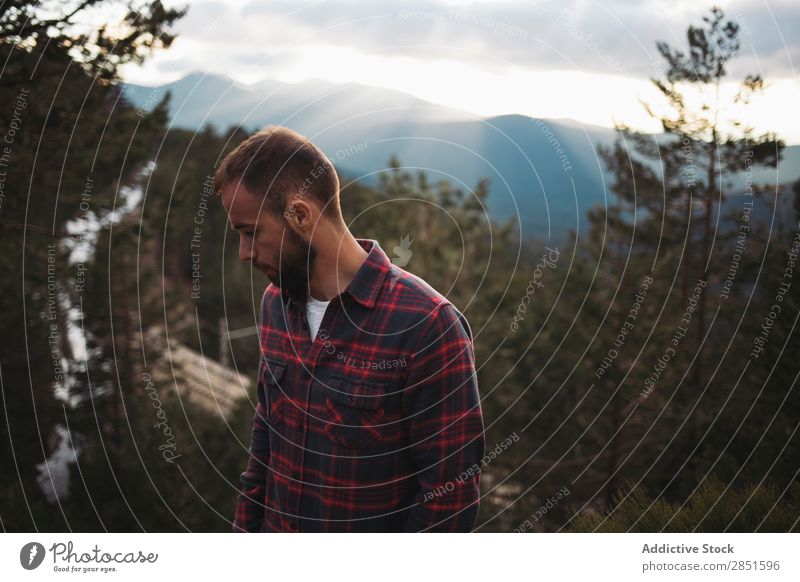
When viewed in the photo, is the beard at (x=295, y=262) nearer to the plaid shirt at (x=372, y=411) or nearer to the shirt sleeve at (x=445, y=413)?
the plaid shirt at (x=372, y=411)

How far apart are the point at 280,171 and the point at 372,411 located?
103 cm

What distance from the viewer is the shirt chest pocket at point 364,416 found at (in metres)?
2.71

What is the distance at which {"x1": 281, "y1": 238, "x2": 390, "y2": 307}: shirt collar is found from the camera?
8.98 ft

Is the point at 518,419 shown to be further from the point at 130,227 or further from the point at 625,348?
the point at 130,227

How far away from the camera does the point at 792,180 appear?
4594mm

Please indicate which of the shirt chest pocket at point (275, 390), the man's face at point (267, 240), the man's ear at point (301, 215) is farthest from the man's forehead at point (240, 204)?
the shirt chest pocket at point (275, 390)

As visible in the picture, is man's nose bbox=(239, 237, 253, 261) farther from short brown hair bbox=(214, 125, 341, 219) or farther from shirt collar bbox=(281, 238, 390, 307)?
shirt collar bbox=(281, 238, 390, 307)

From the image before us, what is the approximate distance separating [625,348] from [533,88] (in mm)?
8845

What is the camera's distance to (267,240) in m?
2.82

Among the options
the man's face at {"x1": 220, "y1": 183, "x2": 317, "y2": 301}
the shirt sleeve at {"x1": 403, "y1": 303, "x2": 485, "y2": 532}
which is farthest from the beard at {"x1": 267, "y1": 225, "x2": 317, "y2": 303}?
the shirt sleeve at {"x1": 403, "y1": 303, "x2": 485, "y2": 532}

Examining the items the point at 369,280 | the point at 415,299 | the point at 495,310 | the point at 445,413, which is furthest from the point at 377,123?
the point at 445,413

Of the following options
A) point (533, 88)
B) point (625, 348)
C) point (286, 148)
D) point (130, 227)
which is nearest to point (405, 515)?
point (286, 148)

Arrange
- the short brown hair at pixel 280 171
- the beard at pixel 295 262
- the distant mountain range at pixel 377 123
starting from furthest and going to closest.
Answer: the distant mountain range at pixel 377 123, the beard at pixel 295 262, the short brown hair at pixel 280 171

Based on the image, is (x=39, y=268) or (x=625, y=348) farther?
(x=625, y=348)
